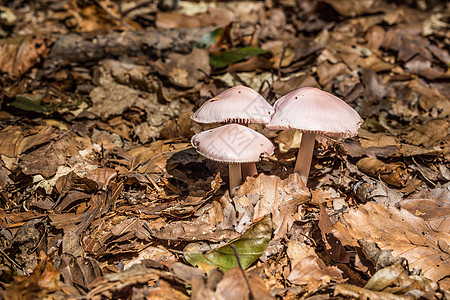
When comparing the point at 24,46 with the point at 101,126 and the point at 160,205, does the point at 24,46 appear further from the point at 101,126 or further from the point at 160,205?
the point at 160,205

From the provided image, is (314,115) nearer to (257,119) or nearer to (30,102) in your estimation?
(257,119)

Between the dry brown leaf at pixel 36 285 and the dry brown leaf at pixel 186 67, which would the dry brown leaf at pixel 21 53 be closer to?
the dry brown leaf at pixel 186 67

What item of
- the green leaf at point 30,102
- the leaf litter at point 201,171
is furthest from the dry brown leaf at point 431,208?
the green leaf at point 30,102

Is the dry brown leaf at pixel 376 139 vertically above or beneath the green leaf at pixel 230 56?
beneath

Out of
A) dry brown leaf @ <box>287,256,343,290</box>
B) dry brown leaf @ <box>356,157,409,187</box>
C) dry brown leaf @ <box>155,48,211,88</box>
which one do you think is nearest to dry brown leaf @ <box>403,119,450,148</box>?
dry brown leaf @ <box>356,157,409,187</box>

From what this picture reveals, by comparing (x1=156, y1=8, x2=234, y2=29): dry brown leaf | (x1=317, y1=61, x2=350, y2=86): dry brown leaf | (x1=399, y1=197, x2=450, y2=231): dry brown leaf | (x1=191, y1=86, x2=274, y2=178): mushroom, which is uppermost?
(x1=191, y1=86, x2=274, y2=178): mushroom

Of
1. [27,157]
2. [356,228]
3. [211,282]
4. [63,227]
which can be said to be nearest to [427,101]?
[356,228]

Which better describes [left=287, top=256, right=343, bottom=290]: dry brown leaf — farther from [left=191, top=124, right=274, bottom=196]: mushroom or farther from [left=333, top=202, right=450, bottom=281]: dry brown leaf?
[left=191, top=124, right=274, bottom=196]: mushroom

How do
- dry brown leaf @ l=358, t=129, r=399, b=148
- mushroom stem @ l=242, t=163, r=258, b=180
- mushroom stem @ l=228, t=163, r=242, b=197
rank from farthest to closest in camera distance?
dry brown leaf @ l=358, t=129, r=399, b=148, mushroom stem @ l=242, t=163, r=258, b=180, mushroom stem @ l=228, t=163, r=242, b=197
